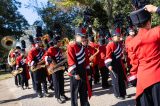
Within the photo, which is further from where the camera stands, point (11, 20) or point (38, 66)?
point (11, 20)

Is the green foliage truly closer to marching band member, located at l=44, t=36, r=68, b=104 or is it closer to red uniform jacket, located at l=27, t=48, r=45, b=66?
red uniform jacket, located at l=27, t=48, r=45, b=66

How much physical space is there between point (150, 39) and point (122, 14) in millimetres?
17977

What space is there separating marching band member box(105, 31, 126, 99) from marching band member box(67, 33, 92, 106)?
156cm

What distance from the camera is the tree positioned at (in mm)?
54344

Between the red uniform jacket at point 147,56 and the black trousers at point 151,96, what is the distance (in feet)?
0.19

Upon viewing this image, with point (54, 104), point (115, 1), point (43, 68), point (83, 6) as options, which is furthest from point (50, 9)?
point (54, 104)

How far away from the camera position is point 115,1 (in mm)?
25391

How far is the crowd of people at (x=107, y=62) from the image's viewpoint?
5828mm

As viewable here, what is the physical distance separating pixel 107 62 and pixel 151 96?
206 inches

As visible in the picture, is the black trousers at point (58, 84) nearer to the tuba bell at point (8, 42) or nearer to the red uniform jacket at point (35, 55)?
the red uniform jacket at point (35, 55)

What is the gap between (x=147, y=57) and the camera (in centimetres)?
588

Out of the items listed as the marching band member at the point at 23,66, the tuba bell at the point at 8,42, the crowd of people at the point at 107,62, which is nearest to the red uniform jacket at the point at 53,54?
the crowd of people at the point at 107,62

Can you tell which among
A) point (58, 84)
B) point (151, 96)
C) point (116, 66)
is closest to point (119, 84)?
point (116, 66)

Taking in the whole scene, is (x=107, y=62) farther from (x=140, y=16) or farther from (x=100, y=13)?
(x=100, y=13)
